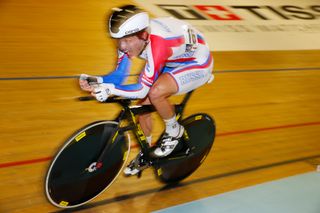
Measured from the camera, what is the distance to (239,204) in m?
3.00

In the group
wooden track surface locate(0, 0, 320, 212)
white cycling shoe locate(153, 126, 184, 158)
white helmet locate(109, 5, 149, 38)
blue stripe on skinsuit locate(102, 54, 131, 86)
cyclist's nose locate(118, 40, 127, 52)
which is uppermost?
white helmet locate(109, 5, 149, 38)

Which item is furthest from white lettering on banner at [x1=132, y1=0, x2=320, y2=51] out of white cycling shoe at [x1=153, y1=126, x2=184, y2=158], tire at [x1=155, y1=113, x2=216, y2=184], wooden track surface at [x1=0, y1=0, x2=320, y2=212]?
white cycling shoe at [x1=153, y1=126, x2=184, y2=158]

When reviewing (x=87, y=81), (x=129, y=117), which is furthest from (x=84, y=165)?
(x=87, y=81)

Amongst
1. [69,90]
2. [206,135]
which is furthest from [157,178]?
[69,90]

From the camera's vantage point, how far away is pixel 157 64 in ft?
8.09

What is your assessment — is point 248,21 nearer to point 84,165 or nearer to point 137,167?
point 137,167

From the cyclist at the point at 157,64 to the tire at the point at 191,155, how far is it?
17 cm

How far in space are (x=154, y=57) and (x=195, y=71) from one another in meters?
0.45

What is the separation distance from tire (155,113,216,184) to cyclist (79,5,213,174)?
0.17 metres

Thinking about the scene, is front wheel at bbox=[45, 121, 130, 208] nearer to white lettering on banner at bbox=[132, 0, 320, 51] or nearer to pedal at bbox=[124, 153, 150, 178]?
pedal at bbox=[124, 153, 150, 178]

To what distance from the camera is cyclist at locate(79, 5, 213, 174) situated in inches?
92.3

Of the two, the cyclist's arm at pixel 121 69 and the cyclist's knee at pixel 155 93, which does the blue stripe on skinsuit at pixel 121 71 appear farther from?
the cyclist's knee at pixel 155 93

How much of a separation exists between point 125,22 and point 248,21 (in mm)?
5557

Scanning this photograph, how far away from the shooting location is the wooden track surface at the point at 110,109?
118 inches
